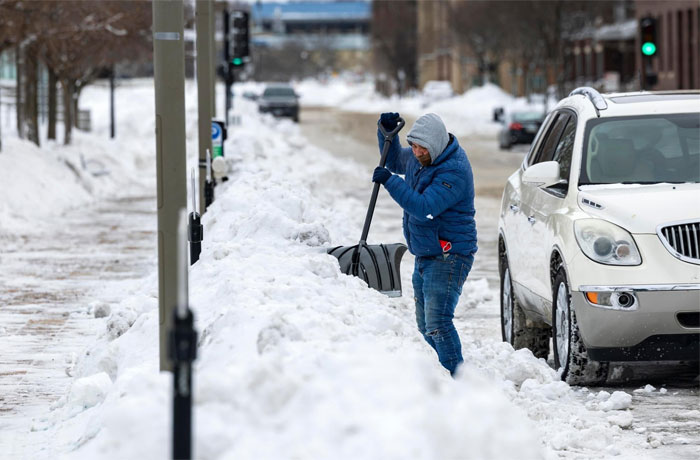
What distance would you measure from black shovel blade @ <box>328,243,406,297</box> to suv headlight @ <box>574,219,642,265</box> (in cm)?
106

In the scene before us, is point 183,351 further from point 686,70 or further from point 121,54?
point 686,70

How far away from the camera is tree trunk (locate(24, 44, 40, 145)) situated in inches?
1176

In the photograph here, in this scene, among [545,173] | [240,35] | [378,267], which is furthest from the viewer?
[240,35]

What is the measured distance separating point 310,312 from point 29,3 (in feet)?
61.5

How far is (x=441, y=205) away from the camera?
7746 millimetres

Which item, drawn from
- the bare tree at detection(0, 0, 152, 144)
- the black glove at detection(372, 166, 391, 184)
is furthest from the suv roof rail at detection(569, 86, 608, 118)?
the bare tree at detection(0, 0, 152, 144)

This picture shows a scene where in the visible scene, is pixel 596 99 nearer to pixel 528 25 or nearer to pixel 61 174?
pixel 61 174

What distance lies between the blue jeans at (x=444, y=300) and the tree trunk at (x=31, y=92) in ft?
74.6

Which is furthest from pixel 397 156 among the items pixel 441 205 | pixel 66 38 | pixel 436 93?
pixel 436 93

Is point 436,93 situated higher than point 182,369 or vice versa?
point 436,93

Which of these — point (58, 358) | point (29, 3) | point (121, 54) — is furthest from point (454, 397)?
point (121, 54)

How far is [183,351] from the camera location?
14.0 feet

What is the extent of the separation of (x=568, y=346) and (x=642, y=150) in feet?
4.93

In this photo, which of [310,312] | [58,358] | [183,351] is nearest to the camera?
[183,351]
